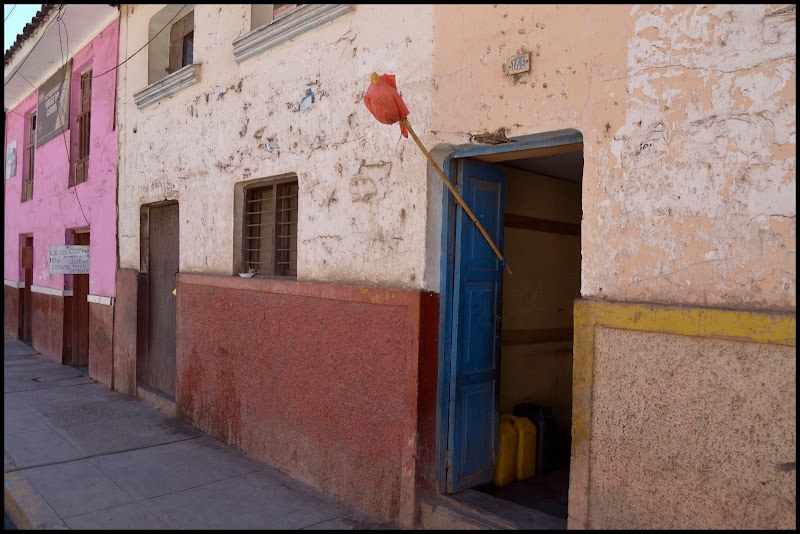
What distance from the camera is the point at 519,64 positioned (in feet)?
12.1

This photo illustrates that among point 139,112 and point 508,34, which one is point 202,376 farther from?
point 508,34

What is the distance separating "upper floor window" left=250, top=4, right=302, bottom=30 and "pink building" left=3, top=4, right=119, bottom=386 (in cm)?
361

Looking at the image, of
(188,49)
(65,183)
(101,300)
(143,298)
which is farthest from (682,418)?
(65,183)

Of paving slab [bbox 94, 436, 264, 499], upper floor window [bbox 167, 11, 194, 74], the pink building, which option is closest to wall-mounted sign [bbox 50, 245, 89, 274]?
the pink building

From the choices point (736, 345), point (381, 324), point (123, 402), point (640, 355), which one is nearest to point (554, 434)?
point (381, 324)

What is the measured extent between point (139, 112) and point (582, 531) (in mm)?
7201

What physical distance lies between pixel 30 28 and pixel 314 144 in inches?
294

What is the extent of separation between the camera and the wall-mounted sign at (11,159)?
14.1 metres

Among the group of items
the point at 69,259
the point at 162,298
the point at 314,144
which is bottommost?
the point at 162,298

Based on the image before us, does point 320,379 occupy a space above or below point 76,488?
above

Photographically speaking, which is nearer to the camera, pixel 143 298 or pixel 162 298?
pixel 162 298

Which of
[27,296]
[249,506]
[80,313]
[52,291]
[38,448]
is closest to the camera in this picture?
[249,506]

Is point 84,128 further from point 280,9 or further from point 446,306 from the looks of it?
point 446,306

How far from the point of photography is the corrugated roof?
905 centimetres
